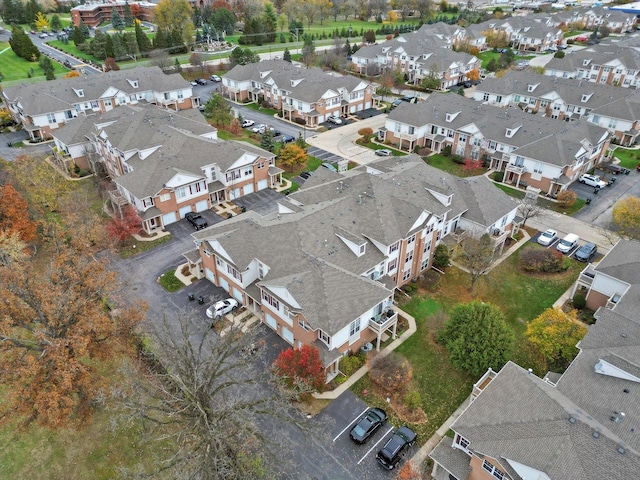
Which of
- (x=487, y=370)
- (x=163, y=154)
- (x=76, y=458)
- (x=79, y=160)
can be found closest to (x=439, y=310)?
(x=487, y=370)

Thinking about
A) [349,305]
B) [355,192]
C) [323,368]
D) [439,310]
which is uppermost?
[355,192]

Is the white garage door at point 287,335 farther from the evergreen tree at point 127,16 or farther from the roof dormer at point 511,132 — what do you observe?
the evergreen tree at point 127,16

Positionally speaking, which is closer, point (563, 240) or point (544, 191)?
point (563, 240)

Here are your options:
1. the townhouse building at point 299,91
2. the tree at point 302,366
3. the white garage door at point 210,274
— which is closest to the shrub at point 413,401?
the tree at point 302,366

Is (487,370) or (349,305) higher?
(349,305)

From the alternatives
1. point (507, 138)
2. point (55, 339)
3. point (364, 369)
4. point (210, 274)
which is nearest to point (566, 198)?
point (507, 138)

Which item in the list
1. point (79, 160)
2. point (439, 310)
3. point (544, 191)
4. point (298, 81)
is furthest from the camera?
point (298, 81)

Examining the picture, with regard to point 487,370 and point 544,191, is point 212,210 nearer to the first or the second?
point 487,370

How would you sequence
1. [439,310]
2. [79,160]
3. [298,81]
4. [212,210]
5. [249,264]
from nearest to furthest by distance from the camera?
[249,264] → [439,310] → [212,210] → [79,160] → [298,81]
